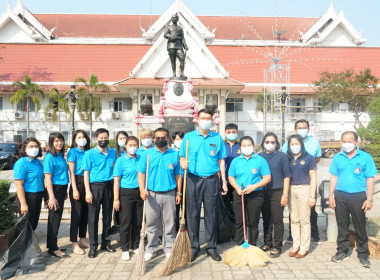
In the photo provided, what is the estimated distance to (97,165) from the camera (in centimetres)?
525

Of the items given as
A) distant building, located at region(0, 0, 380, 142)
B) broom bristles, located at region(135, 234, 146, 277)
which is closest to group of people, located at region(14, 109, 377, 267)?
broom bristles, located at region(135, 234, 146, 277)

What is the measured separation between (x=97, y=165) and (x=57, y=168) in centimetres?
54

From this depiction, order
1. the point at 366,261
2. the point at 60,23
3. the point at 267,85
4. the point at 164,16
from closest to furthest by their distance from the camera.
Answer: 1. the point at 366,261
2. the point at 267,85
3. the point at 164,16
4. the point at 60,23

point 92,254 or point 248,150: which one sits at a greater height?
point 248,150

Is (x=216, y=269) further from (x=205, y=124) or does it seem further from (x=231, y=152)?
(x=231, y=152)

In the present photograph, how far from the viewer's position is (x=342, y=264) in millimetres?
4859

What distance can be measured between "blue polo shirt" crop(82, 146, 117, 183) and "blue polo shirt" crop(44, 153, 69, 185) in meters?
0.32

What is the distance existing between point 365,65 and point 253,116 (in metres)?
10.3

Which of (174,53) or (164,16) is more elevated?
(164,16)

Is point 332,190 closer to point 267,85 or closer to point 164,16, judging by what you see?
point 267,85

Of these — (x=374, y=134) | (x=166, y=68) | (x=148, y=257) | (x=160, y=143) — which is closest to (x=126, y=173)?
(x=160, y=143)

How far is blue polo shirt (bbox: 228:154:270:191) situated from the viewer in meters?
5.08

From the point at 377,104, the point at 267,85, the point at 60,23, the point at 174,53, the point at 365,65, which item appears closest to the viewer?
the point at 174,53

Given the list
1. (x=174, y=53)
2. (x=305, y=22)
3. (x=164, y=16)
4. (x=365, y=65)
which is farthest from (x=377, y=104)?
(x=305, y=22)
